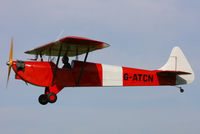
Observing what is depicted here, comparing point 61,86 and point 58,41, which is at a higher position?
point 58,41

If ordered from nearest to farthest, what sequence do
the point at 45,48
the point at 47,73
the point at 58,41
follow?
the point at 58,41, the point at 47,73, the point at 45,48

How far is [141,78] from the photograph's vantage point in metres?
15.4

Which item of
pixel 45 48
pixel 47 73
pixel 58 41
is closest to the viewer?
pixel 58 41

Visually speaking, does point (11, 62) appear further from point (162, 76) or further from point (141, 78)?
point (162, 76)

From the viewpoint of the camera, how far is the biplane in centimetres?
1338

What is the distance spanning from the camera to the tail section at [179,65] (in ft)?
54.7

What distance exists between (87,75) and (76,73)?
49cm

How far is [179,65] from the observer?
55.0 ft

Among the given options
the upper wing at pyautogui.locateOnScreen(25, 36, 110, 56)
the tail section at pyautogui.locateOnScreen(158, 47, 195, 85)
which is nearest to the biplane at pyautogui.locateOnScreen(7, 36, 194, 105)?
the upper wing at pyautogui.locateOnScreen(25, 36, 110, 56)

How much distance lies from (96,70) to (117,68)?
101 centimetres

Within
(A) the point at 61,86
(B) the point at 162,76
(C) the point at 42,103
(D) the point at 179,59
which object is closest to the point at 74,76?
(A) the point at 61,86

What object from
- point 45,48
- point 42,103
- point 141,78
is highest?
point 45,48

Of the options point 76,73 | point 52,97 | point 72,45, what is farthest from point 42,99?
point 72,45

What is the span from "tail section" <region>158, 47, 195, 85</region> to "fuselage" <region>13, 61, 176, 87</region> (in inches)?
39.6
